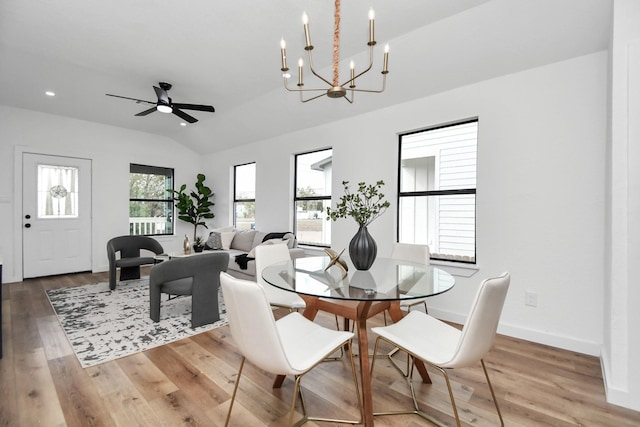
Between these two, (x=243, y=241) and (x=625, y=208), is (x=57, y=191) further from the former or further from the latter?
(x=625, y=208)

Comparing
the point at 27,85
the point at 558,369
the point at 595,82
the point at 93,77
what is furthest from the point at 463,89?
the point at 27,85

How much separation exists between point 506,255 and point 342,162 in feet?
7.60

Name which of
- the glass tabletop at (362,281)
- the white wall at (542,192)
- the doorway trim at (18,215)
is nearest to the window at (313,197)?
the white wall at (542,192)

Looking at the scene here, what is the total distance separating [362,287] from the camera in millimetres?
1669

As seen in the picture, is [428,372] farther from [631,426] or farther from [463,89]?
[463,89]

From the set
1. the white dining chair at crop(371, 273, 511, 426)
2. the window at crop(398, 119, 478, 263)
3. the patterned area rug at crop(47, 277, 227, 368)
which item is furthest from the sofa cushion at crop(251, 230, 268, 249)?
the white dining chair at crop(371, 273, 511, 426)

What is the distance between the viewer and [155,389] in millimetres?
1903

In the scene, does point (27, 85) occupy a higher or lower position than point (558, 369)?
higher

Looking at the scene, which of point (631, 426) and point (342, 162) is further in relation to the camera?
point (342, 162)

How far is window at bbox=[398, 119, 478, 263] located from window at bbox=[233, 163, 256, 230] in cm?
331

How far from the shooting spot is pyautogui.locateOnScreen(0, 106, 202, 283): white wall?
460cm

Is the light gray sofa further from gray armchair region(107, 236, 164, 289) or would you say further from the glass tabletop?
the glass tabletop

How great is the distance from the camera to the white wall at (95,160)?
15.1 feet

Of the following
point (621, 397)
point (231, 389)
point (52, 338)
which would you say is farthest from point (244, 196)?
point (621, 397)
